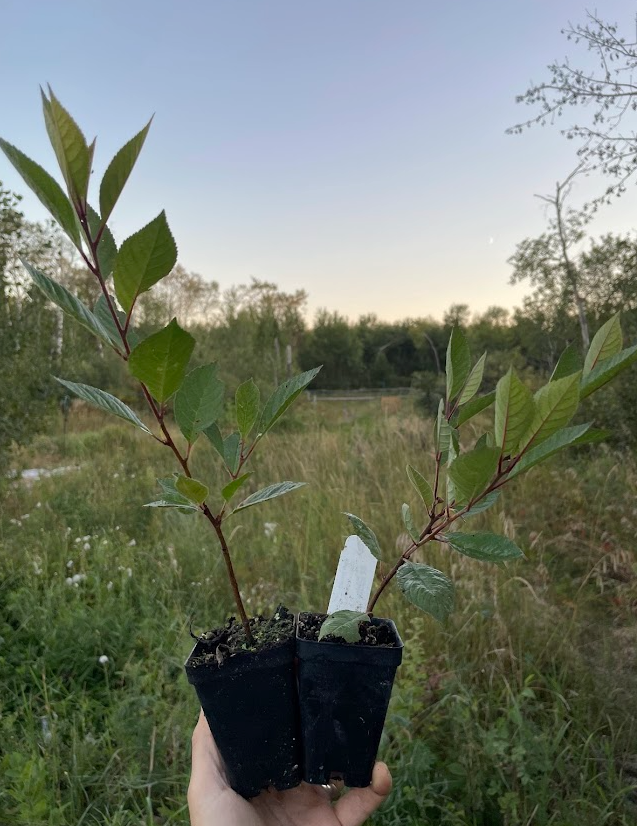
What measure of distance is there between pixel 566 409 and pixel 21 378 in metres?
4.62

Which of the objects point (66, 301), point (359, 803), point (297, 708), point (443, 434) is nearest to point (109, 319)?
point (66, 301)

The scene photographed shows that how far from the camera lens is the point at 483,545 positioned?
1.90 feet

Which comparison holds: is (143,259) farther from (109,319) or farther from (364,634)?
(364,634)

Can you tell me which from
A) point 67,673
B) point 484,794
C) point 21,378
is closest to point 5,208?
point 21,378

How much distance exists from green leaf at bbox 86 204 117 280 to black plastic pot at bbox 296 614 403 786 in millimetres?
500

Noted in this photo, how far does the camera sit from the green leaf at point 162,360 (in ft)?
1.55

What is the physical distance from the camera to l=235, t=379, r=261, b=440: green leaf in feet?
2.07

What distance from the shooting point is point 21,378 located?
4.38m

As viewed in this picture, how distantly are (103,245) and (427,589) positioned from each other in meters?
0.45

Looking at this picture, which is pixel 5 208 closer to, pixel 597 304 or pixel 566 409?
pixel 566 409

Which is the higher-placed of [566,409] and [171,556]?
[566,409]

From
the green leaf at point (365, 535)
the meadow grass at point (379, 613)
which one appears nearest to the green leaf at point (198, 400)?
the green leaf at point (365, 535)

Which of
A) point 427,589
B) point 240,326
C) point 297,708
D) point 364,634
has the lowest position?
point 297,708

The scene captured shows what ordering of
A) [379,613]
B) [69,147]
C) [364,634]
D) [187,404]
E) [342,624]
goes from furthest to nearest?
[379,613] → [364,634] → [342,624] → [187,404] → [69,147]
